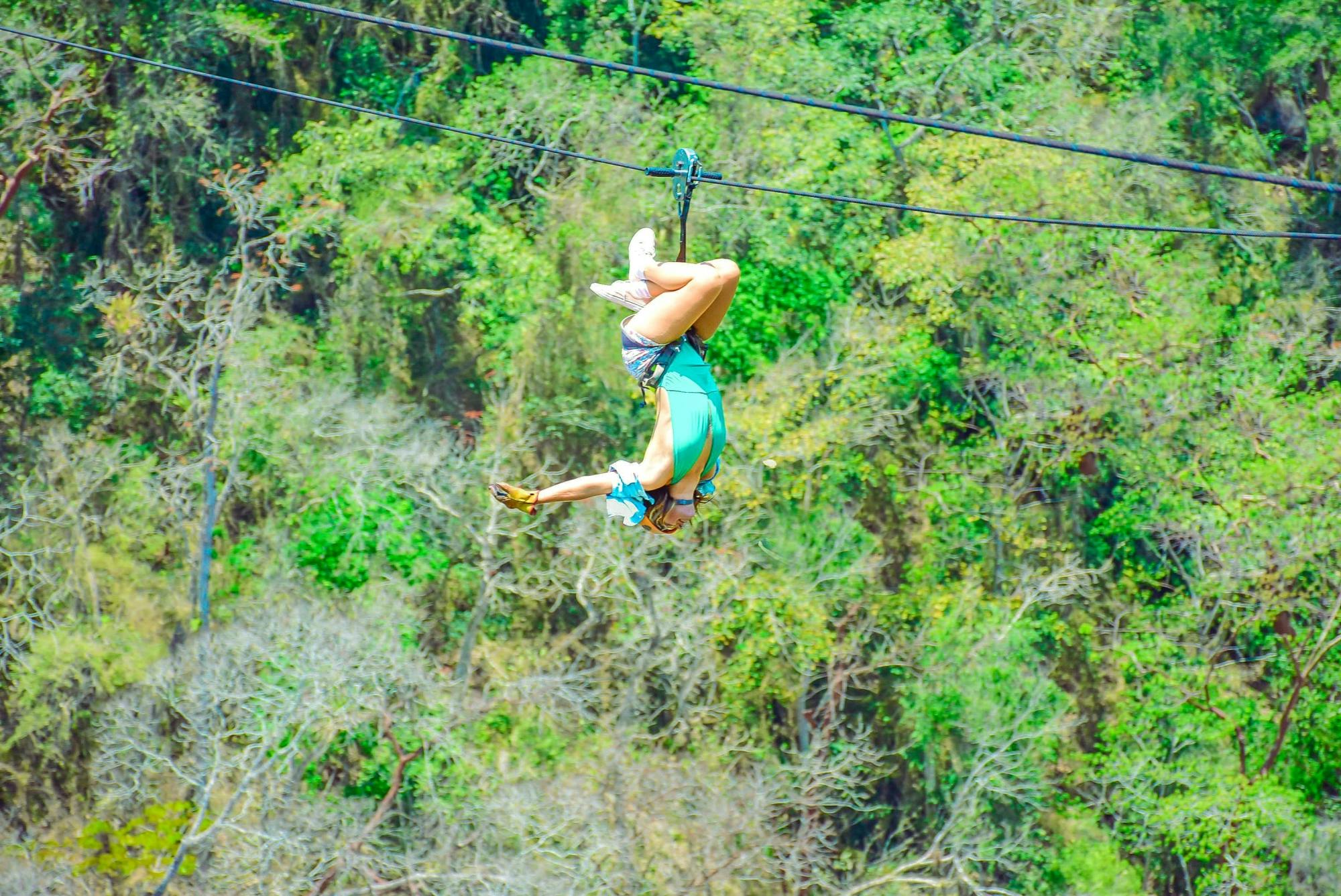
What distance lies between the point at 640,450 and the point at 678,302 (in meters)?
12.8

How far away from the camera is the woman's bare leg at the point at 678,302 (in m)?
6.34

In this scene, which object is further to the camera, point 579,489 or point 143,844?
point 143,844

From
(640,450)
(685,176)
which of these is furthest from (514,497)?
(640,450)

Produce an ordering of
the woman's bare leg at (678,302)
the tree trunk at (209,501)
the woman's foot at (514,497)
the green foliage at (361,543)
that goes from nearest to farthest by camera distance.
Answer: the woman's foot at (514,497) < the woman's bare leg at (678,302) < the green foliage at (361,543) < the tree trunk at (209,501)

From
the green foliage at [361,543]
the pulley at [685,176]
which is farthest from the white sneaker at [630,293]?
the green foliage at [361,543]

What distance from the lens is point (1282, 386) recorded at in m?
19.1

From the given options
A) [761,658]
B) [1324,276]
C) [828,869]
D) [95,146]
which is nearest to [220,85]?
[95,146]

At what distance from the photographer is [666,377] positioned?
645cm

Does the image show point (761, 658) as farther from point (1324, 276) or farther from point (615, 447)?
point (1324, 276)

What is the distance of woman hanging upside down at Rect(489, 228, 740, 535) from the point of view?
6.35 metres

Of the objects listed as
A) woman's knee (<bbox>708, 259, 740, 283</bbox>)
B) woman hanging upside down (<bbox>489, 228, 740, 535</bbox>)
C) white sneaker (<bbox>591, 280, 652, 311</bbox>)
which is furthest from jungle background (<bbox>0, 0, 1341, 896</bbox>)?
woman's knee (<bbox>708, 259, 740, 283</bbox>)

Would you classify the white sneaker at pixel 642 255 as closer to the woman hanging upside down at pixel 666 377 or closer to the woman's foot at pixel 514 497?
the woman hanging upside down at pixel 666 377

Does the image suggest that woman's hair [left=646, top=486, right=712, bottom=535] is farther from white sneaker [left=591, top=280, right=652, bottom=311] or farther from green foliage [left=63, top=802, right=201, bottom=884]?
green foliage [left=63, top=802, right=201, bottom=884]

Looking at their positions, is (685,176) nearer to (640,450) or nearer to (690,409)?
(690,409)
